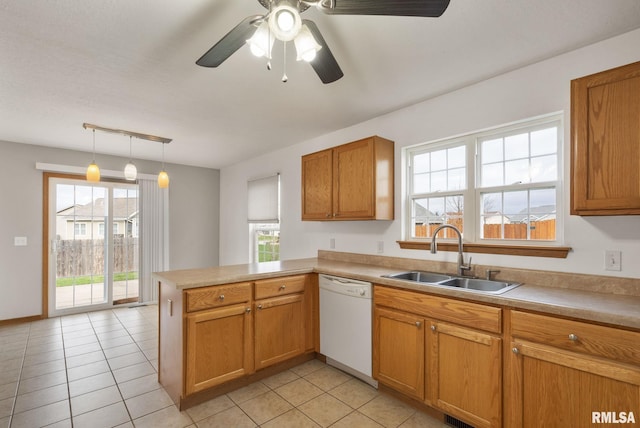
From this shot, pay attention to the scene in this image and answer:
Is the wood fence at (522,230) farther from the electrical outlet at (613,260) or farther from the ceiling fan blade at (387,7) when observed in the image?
the ceiling fan blade at (387,7)

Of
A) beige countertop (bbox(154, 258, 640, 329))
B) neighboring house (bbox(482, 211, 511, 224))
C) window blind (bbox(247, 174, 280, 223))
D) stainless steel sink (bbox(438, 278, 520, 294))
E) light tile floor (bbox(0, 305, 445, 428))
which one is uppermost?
window blind (bbox(247, 174, 280, 223))

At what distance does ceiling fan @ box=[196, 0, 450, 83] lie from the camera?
1201 millimetres

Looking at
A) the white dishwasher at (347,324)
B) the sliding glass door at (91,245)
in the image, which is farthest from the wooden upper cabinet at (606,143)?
the sliding glass door at (91,245)

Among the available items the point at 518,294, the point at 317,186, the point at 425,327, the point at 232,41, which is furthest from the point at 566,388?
the point at 317,186

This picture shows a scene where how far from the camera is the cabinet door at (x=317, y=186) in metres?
3.26

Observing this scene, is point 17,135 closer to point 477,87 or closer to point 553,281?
point 477,87

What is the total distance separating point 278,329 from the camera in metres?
2.65

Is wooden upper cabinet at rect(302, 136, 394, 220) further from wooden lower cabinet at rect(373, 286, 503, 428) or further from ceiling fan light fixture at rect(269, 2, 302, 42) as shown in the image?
ceiling fan light fixture at rect(269, 2, 302, 42)

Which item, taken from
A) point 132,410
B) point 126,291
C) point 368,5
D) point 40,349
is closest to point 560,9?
point 368,5

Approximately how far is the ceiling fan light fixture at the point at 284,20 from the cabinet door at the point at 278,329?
195cm

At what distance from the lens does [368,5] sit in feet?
Answer: 3.99

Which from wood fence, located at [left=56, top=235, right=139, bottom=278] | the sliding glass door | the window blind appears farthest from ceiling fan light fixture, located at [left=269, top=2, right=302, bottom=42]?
wood fence, located at [left=56, top=235, right=139, bottom=278]

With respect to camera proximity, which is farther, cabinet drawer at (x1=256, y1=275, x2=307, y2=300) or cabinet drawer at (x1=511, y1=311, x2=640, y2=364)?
cabinet drawer at (x1=256, y1=275, x2=307, y2=300)

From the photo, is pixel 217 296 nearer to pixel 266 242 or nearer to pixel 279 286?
pixel 279 286
